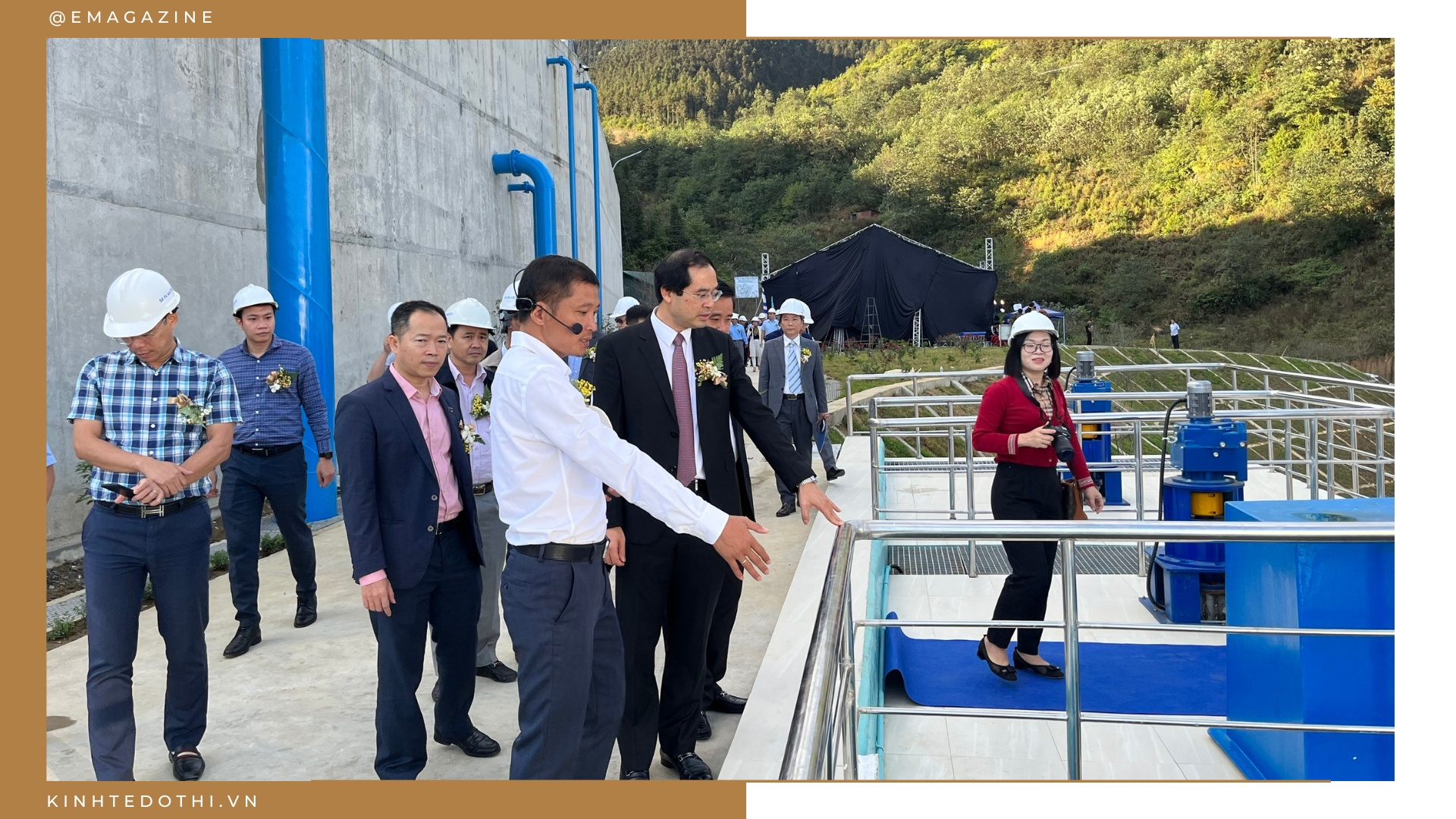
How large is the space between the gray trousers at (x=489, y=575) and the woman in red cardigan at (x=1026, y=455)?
2.20 meters

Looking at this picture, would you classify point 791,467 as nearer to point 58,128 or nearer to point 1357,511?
point 1357,511

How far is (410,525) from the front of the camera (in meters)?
3.28

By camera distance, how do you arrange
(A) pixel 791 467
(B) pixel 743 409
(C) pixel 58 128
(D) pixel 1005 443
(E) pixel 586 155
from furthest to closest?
(E) pixel 586 155
(C) pixel 58 128
(D) pixel 1005 443
(B) pixel 743 409
(A) pixel 791 467

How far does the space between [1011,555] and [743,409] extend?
1.68 metres

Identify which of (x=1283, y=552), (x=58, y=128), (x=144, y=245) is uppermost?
(x=58, y=128)

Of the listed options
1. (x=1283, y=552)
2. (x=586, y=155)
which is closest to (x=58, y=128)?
(x=1283, y=552)

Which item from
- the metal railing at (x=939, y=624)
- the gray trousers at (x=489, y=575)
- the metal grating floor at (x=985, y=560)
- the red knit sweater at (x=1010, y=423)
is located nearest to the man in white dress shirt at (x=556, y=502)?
the metal railing at (x=939, y=624)

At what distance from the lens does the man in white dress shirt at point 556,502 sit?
7.99 feet

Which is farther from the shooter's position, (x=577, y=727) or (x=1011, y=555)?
(x=1011, y=555)

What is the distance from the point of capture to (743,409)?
3.62 metres

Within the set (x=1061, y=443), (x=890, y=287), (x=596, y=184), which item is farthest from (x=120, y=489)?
(x=890, y=287)

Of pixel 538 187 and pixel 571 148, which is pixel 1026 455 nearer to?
pixel 538 187

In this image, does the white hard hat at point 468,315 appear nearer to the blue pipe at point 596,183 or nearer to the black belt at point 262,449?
the black belt at point 262,449
